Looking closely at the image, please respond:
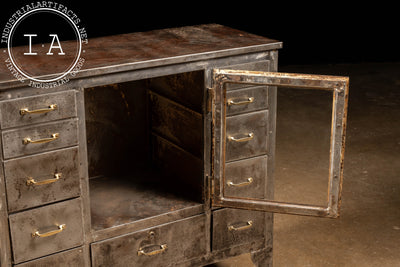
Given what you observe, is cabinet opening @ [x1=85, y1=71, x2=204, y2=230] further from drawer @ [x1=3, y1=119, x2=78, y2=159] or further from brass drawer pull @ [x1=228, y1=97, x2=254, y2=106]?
drawer @ [x1=3, y1=119, x2=78, y2=159]

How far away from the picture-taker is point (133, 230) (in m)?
3.32

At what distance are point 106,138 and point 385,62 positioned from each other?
481cm

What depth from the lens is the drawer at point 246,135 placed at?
3414 mm

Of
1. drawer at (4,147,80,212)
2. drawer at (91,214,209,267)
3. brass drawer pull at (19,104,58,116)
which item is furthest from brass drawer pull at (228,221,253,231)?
brass drawer pull at (19,104,58,116)

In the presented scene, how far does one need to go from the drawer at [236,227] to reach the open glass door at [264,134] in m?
0.11

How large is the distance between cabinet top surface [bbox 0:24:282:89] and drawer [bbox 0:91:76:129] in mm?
93

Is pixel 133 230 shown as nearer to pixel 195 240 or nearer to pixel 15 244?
pixel 195 240

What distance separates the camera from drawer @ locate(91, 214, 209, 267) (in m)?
3.27

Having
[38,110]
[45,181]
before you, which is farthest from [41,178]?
[38,110]

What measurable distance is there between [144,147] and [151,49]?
2.93ft

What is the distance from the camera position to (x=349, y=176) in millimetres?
4996

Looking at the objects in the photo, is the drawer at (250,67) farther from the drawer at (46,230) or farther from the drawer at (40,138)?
the drawer at (46,230)

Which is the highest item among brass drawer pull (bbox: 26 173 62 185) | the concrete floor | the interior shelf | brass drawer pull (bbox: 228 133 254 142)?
brass drawer pull (bbox: 228 133 254 142)

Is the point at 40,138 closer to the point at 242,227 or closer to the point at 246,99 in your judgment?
the point at 246,99
